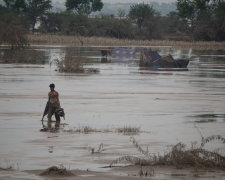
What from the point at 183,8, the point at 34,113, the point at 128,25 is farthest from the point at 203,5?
the point at 34,113

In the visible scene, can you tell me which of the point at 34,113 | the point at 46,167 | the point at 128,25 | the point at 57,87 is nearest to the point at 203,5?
the point at 128,25

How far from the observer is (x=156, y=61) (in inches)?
2125

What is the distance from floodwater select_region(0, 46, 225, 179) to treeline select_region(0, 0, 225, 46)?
243ft

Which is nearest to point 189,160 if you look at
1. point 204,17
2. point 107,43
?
point 107,43

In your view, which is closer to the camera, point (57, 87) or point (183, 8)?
point (57, 87)

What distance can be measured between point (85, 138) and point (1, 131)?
2320mm

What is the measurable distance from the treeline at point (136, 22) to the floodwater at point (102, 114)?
74078 millimetres

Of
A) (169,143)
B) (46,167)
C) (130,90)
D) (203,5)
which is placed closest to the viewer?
(46,167)

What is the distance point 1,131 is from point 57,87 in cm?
1515

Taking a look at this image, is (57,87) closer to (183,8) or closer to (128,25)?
(128,25)

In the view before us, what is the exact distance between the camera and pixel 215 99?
1118 inches

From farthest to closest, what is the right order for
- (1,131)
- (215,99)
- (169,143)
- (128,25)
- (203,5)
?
(203,5)
(128,25)
(215,99)
(1,131)
(169,143)

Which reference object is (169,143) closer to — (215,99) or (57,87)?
(215,99)

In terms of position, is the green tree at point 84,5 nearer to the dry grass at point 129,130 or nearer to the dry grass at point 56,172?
the dry grass at point 129,130
